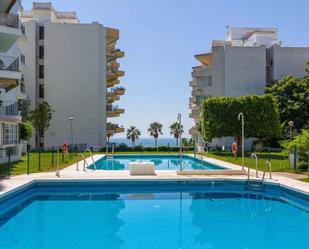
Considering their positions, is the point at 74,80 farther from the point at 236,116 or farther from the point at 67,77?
the point at 236,116

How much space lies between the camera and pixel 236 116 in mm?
37812

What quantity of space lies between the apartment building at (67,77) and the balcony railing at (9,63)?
2303 cm

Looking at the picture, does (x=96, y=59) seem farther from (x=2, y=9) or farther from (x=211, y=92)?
(x=2, y=9)

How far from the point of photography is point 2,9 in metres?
29.3

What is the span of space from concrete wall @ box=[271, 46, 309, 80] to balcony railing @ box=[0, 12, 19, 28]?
34.0m

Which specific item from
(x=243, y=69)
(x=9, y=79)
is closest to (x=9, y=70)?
(x=9, y=79)

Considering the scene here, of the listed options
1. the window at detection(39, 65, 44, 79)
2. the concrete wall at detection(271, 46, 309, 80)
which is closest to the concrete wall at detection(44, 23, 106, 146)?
the window at detection(39, 65, 44, 79)

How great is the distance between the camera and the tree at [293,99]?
44875 millimetres

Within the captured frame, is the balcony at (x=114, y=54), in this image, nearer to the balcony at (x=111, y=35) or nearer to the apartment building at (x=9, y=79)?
the balcony at (x=111, y=35)

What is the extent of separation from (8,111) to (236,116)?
1984cm

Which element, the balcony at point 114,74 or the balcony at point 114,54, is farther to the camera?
the balcony at point 114,54

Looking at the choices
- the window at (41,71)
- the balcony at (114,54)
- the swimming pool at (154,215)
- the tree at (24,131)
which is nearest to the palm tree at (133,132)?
the balcony at (114,54)

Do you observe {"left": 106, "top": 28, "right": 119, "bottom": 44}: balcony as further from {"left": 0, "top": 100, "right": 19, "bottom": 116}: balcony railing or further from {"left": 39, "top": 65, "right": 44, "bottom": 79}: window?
{"left": 0, "top": 100, "right": 19, "bottom": 116}: balcony railing

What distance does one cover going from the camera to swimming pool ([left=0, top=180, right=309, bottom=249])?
9195 millimetres
